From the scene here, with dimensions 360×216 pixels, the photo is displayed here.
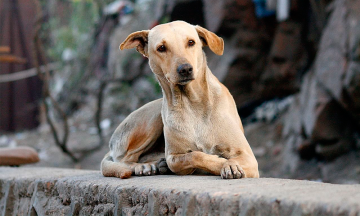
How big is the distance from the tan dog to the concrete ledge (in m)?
0.21

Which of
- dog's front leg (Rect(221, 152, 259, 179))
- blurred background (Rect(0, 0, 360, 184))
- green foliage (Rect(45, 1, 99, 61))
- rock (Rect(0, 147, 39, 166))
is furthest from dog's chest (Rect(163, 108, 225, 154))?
green foliage (Rect(45, 1, 99, 61))

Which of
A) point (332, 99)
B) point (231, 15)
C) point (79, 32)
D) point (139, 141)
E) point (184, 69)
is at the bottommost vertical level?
point (332, 99)

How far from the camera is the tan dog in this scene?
2.81 metres

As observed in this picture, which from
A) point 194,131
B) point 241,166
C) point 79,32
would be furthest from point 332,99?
point 79,32

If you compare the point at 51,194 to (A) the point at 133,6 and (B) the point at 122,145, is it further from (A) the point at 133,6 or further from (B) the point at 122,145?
(A) the point at 133,6

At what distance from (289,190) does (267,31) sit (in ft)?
22.9

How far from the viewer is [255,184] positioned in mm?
2260

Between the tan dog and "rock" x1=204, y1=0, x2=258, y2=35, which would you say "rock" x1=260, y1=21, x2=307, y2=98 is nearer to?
"rock" x1=204, y1=0, x2=258, y2=35

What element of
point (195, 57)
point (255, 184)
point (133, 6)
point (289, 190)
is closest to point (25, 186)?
point (195, 57)

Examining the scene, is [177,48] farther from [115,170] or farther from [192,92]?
[115,170]

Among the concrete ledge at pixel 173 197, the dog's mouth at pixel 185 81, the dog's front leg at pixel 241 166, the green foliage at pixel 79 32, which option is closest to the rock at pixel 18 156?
the concrete ledge at pixel 173 197

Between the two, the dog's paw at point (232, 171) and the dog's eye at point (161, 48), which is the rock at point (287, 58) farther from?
the dog's paw at point (232, 171)

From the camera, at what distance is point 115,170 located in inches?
128

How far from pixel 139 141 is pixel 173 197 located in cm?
123
